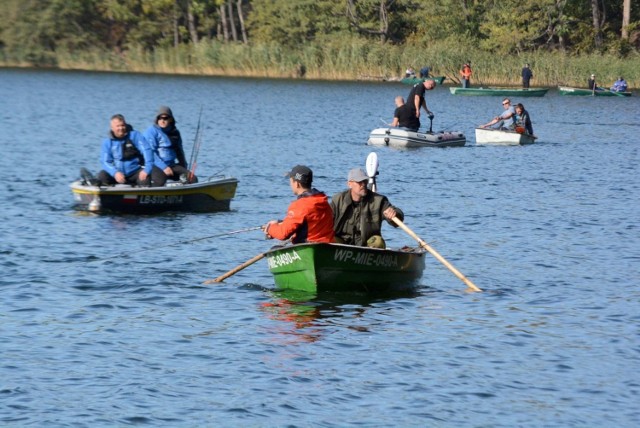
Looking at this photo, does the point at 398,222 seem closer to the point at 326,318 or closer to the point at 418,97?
the point at 326,318

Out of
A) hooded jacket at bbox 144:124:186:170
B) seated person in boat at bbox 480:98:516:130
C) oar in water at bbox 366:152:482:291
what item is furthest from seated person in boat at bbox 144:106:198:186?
seated person in boat at bbox 480:98:516:130

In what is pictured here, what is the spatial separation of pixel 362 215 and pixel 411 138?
2245cm

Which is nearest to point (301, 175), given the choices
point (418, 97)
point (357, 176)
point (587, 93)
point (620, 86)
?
point (357, 176)

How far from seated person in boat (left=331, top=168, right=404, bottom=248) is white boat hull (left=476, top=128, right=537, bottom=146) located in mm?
25355

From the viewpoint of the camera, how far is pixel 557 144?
43.3 meters

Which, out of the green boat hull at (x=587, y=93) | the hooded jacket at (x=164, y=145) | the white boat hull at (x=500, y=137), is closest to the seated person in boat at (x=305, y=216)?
the hooded jacket at (x=164, y=145)

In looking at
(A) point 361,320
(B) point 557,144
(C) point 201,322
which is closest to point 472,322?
(A) point 361,320

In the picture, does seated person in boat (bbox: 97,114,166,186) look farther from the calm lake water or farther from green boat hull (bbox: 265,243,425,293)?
green boat hull (bbox: 265,243,425,293)

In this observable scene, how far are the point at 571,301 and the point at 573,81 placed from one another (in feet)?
A: 211

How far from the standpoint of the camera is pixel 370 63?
85188mm

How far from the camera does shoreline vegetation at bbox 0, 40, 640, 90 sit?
79.1 m

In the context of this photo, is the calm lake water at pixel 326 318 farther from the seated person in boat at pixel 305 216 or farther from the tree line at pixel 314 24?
the tree line at pixel 314 24

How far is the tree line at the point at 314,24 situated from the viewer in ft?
284

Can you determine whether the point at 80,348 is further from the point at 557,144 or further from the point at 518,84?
the point at 518,84
